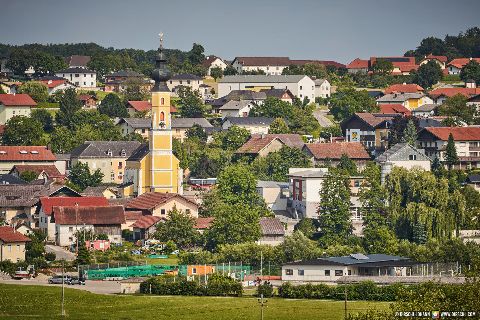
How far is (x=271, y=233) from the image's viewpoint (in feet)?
261

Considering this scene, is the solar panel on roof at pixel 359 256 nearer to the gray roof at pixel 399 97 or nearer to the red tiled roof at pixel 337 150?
the red tiled roof at pixel 337 150

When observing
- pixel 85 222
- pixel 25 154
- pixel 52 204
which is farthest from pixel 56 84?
pixel 85 222

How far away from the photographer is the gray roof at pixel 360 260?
70.0 m

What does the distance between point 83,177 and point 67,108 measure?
17935mm

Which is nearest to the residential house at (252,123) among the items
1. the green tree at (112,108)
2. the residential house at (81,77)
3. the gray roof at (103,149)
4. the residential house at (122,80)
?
the green tree at (112,108)

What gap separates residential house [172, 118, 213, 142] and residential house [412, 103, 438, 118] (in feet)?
53.0

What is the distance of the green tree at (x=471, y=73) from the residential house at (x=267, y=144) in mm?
36573

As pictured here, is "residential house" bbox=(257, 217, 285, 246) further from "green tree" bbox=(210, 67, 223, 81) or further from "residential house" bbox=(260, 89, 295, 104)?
"green tree" bbox=(210, 67, 223, 81)

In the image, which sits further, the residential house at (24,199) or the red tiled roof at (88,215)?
the residential house at (24,199)

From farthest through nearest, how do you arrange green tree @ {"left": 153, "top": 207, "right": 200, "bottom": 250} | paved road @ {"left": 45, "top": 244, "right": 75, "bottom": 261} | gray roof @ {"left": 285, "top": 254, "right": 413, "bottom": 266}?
green tree @ {"left": 153, "top": 207, "right": 200, "bottom": 250} → paved road @ {"left": 45, "top": 244, "right": 75, "bottom": 261} → gray roof @ {"left": 285, "top": 254, "right": 413, "bottom": 266}

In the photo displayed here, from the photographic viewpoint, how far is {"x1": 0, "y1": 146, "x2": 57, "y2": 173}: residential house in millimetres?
97562

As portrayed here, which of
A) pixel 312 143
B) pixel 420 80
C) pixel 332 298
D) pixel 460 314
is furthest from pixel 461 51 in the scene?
pixel 460 314

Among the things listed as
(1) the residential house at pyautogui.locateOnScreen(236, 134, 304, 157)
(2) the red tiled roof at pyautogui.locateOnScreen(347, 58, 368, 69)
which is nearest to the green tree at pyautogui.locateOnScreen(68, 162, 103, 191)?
(1) the residential house at pyautogui.locateOnScreen(236, 134, 304, 157)

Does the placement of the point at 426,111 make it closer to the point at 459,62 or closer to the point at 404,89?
the point at 404,89
